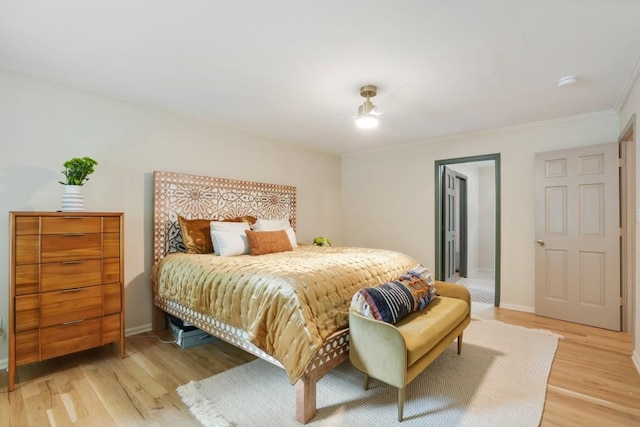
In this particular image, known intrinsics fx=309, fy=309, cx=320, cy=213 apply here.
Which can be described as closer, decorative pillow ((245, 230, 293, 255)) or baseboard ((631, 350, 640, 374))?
baseboard ((631, 350, 640, 374))

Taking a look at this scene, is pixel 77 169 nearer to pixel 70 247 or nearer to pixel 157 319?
pixel 70 247

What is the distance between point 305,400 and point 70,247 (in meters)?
2.08

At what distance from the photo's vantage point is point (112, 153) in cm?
305

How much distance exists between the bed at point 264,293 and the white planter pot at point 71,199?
78 cm

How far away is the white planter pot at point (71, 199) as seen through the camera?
97.6 inches

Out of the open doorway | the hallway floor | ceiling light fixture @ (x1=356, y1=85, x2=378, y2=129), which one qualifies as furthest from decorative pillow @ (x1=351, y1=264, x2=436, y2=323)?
the hallway floor

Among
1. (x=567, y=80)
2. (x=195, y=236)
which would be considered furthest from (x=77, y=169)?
(x=567, y=80)

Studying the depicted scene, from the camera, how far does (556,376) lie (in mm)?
2338

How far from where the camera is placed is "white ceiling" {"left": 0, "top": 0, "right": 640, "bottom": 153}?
1806mm

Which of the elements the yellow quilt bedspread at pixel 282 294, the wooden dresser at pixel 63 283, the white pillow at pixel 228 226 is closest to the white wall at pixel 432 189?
the yellow quilt bedspread at pixel 282 294

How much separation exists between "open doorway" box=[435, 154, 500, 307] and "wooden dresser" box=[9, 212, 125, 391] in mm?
4084

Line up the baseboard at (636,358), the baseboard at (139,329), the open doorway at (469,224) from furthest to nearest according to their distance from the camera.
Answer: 1. the open doorway at (469,224)
2. the baseboard at (139,329)
3. the baseboard at (636,358)

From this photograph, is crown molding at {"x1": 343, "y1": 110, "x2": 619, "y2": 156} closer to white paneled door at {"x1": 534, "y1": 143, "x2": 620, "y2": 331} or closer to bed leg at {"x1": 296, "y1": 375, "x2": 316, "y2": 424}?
white paneled door at {"x1": 534, "y1": 143, "x2": 620, "y2": 331}

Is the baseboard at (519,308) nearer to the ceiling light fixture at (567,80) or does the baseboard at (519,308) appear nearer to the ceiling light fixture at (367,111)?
the ceiling light fixture at (567,80)
